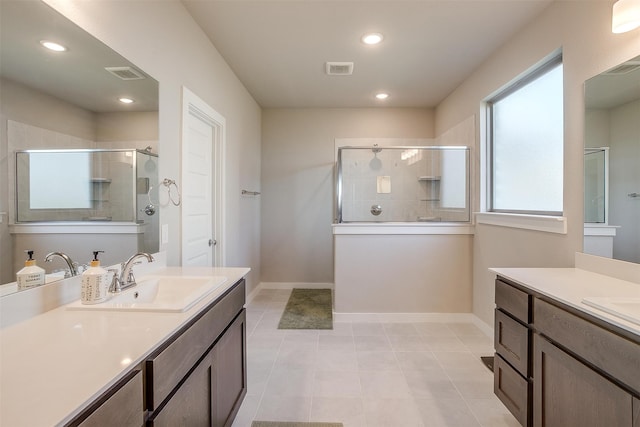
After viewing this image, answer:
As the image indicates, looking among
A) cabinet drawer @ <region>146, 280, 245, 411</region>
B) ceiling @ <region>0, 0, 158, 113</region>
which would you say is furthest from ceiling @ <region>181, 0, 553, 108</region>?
cabinet drawer @ <region>146, 280, 245, 411</region>

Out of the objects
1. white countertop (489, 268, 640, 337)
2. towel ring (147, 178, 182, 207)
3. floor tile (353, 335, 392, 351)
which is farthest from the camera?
floor tile (353, 335, 392, 351)

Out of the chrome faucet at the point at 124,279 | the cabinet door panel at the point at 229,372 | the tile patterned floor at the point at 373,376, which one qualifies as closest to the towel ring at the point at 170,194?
the chrome faucet at the point at 124,279

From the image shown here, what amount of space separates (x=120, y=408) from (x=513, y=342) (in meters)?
1.72

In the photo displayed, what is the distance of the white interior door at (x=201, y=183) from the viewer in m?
2.27

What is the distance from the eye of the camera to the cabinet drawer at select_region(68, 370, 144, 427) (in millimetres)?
657

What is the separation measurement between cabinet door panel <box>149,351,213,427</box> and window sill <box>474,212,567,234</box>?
220 cm

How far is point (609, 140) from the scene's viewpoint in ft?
5.46

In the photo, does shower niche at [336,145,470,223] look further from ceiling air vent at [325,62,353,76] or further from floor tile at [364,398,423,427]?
floor tile at [364,398,423,427]

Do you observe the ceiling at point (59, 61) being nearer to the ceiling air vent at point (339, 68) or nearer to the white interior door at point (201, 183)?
the white interior door at point (201, 183)

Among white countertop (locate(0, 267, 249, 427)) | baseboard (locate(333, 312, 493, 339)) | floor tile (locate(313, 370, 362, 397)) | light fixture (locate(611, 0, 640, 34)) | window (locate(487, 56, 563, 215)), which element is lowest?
floor tile (locate(313, 370, 362, 397))

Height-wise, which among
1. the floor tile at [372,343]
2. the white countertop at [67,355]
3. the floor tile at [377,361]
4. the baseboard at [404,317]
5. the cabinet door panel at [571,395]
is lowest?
the floor tile at [377,361]

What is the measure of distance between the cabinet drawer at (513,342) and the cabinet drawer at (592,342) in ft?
0.43

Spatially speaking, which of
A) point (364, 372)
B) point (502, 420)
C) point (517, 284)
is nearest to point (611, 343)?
point (517, 284)

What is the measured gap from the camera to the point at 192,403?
3.72 feet
